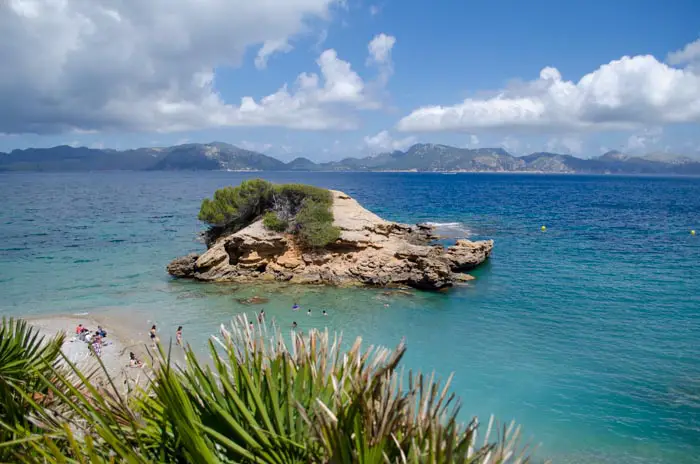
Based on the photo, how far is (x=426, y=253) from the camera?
30.1 metres

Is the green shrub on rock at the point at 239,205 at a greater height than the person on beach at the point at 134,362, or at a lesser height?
greater

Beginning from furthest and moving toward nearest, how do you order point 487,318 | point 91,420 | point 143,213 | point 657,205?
point 657,205 < point 143,213 < point 487,318 < point 91,420

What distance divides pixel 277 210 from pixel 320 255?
18.0ft

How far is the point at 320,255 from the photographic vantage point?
31000 mm

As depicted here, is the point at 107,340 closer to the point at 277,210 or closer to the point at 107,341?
the point at 107,341

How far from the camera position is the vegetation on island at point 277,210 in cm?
3106

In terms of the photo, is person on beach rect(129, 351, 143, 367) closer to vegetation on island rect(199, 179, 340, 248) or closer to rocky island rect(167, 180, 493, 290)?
rocky island rect(167, 180, 493, 290)

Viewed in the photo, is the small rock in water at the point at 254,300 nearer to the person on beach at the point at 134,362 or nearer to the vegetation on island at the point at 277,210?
the vegetation on island at the point at 277,210

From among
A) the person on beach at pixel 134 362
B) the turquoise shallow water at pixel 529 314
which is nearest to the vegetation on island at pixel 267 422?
the turquoise shallow water at pixel 529 314

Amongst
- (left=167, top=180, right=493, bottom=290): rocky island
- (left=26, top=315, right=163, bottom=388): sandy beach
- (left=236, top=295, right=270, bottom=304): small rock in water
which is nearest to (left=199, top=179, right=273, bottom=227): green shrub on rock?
(left=167, top=180, right=493, bottom=290): rocky island

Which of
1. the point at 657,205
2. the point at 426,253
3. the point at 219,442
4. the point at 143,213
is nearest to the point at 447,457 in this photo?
the point at 219,442

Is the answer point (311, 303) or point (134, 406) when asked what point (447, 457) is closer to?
point (134, 406)

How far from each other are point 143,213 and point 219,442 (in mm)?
72101

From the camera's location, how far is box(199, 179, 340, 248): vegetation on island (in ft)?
102
